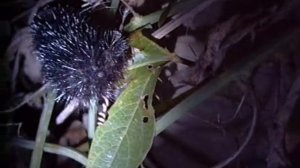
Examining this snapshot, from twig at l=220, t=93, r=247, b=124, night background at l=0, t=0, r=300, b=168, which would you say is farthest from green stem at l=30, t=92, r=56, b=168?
twig at l=220, t=93, r=247, b=124

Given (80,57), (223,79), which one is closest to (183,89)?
(223,79)

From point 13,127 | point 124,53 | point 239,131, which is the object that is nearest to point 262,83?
point 239,131

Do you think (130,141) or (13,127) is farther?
(13,127)

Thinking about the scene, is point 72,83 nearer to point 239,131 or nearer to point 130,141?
point 130,141

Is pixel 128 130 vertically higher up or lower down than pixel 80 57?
lower down

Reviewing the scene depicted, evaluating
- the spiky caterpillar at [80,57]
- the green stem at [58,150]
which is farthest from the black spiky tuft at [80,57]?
the green stem at [58,150]

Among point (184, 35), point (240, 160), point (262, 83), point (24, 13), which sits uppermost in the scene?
point (24, 13)

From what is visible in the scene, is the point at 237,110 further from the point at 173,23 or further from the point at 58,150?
the point at 58,150
